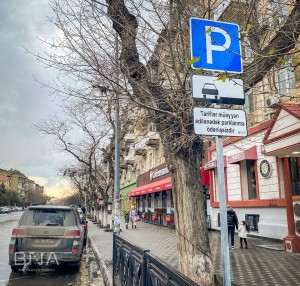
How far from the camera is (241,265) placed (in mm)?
9367

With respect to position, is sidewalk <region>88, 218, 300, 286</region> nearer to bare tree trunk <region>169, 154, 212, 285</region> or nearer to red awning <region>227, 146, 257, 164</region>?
bare tree trunk <region>169, 154, 212, 285</region>

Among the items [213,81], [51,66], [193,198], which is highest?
[51,66]

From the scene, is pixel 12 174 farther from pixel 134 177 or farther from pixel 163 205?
pixel 163 205

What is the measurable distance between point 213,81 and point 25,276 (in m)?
7.59

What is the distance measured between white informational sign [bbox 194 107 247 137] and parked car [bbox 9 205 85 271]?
6.74 m

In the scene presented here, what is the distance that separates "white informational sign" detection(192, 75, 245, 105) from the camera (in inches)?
141

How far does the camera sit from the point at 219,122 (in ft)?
11.2

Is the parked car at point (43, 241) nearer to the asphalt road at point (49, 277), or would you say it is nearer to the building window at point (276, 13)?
the asphalt road at point (49, 277)

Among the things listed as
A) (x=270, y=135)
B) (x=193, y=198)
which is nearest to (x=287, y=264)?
(x=270, y=135)

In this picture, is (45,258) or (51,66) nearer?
(51,66)

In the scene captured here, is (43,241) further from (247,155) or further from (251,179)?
(251,179)

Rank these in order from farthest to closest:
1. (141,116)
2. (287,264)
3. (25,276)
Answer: (287,264) → (25,276) → (141,116)

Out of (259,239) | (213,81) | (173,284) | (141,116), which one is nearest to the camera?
(173,284)

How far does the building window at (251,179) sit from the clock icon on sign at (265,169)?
3.53 feet
